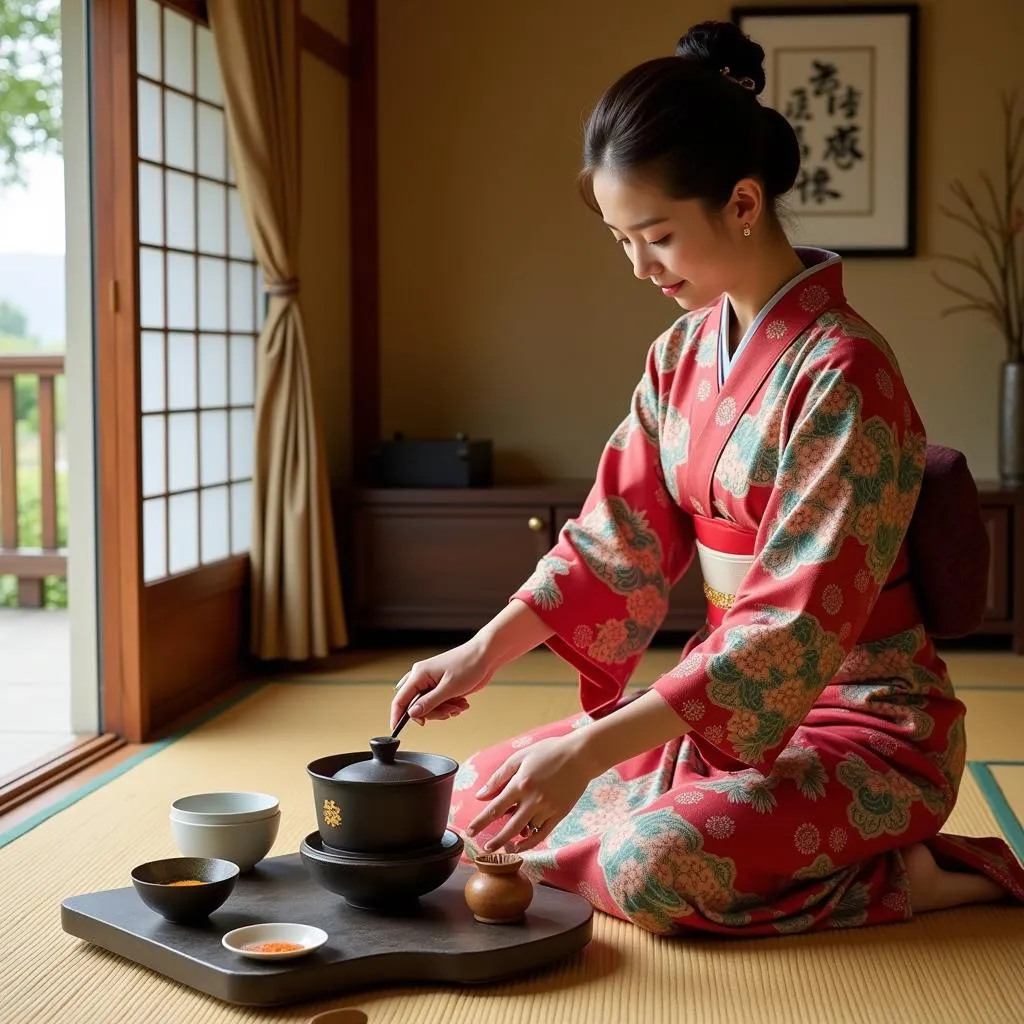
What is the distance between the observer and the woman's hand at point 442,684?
2.32m

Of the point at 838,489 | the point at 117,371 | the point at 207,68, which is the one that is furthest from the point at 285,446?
the point at 838,489

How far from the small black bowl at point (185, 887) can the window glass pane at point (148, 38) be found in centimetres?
258

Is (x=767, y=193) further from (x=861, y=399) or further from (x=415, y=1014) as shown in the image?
(x=415, y=1014)

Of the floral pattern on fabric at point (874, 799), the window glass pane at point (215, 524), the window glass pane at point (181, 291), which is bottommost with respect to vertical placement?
the floral pattern on fabric at point (874, 799)

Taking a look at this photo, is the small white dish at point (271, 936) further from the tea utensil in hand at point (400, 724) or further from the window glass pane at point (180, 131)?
the window glass pane at point (180, 131)

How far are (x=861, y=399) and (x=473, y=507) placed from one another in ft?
9.97

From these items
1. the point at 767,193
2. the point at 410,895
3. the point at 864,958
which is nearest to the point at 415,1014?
the point at 410,895

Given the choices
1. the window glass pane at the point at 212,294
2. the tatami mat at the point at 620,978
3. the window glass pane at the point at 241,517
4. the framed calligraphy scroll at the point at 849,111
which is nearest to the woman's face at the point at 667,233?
the tatami mat at the point at 620,978

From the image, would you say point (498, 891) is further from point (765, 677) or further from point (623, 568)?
point (623, 568)

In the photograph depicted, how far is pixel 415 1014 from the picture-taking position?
6.50ft

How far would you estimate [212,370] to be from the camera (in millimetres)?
4664

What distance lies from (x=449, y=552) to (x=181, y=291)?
138 cm

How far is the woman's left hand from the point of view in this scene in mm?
1983

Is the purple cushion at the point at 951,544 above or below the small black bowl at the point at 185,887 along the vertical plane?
above
